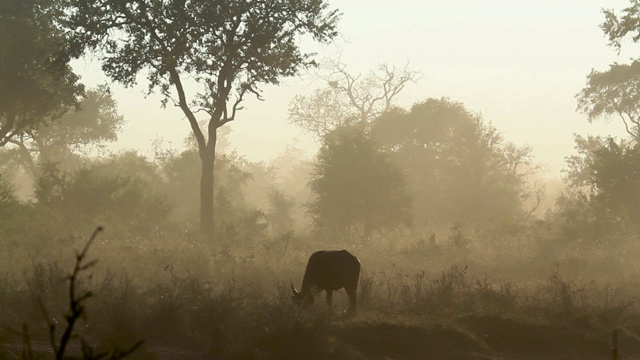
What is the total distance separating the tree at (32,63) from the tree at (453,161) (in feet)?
72.5

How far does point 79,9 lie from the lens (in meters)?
28.2

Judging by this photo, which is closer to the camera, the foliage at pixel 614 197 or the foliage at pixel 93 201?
the foliage at pixel 614 197

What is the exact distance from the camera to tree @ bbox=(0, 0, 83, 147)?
90.5ft

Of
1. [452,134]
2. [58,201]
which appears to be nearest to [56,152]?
[58,201]

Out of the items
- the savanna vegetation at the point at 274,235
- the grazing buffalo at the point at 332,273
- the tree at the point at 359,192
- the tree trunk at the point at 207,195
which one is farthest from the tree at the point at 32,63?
the grazing buffalo at the point at 332,273

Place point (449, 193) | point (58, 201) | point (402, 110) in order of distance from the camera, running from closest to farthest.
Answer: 1. point (58, 201)
2. point (449, 193)
3. point (402, 110)

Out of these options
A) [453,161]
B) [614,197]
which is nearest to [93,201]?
[614,197]

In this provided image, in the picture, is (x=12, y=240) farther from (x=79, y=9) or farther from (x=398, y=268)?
(x=398, y=268)

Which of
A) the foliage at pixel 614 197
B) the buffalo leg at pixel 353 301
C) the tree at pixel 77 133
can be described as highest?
the tree at pixel 77 133

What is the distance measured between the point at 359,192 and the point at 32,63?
52.1 feet

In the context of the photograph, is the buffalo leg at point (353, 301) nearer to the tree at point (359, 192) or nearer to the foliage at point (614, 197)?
the foliage at point (614, 197)

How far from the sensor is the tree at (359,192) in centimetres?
3419

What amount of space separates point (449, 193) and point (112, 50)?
24.3 metres

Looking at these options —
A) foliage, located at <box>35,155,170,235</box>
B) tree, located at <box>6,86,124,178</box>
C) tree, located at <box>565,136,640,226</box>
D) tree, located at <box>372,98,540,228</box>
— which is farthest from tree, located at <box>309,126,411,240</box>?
tree, located at <box>6,86,124,178</box>
